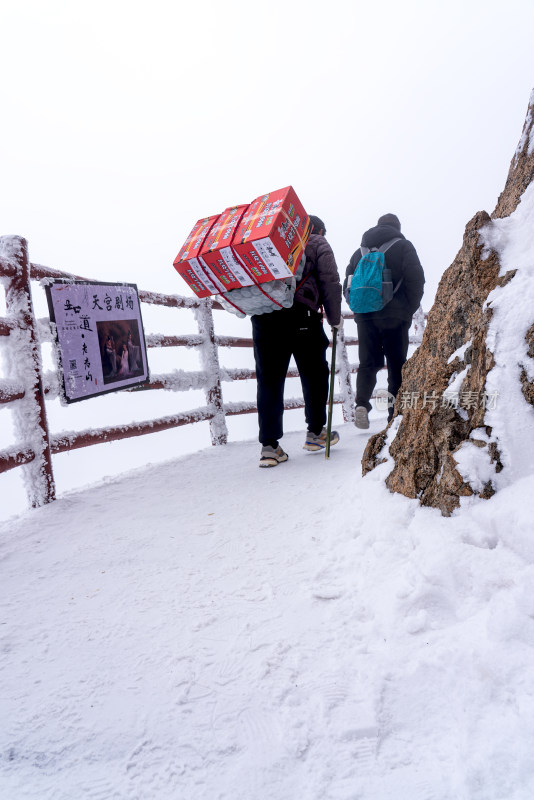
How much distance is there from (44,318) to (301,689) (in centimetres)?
229

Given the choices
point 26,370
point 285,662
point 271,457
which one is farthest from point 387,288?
point 285,662

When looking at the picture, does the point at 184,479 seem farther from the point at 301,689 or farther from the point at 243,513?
the point at 301,689

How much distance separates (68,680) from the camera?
48.4 inches

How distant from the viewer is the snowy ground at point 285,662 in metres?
0.93

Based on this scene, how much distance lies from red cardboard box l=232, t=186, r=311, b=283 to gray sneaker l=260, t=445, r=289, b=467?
1.18 meters

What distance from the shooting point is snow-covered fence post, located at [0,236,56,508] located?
250cm

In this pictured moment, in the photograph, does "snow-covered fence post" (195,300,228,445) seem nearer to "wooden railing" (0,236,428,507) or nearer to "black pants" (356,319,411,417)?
"wooden railing" (0,236,428,507)

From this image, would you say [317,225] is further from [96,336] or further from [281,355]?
[96,336]

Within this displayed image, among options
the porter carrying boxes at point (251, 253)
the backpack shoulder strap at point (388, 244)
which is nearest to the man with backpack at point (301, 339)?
the porter carrying boxes at point (251, 253)

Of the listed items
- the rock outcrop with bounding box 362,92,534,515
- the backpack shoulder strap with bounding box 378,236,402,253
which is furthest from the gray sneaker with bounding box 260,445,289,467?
the backpack shoulder strap with bounding box 378,236,402,253

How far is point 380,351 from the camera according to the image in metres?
4.13

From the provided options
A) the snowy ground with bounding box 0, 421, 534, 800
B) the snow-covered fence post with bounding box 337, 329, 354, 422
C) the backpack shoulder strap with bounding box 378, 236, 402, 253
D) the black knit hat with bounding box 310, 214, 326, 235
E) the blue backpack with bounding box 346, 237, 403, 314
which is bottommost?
the snowy ground with bounding box 0, 421, 534, 800

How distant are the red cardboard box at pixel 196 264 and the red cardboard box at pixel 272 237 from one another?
25cm

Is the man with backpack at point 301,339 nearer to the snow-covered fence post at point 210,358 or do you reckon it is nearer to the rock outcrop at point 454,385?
the snow-covered fence post at point 210,358
